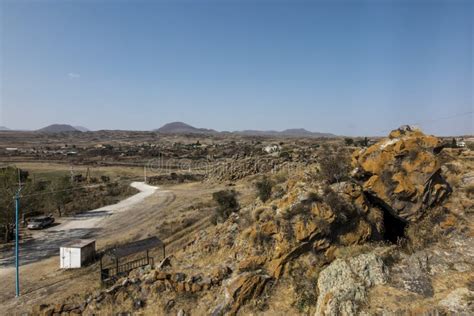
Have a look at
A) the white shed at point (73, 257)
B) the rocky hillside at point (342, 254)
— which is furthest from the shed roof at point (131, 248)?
the white shed at point (73, 257)

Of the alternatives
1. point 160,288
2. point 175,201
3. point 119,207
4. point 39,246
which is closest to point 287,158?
point 175,201

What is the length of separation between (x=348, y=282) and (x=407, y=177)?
18.9 ft

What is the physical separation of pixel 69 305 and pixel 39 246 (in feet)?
53.2

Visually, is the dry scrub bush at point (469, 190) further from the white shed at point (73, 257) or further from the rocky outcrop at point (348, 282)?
the white shed at point (73, 257)

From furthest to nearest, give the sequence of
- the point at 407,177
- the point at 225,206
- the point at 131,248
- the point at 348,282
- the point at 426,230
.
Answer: the point at 225,206, the point at 131,248, the point at 407,177, the point at 426,230, the point at 348,282

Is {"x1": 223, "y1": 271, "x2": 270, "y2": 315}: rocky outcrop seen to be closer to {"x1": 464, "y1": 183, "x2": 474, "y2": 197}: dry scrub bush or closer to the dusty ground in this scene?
the dusty ground

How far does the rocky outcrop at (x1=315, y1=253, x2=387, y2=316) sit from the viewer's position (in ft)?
28.6

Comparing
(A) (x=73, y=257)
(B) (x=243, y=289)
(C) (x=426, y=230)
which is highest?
(C) (x=426, y=230)

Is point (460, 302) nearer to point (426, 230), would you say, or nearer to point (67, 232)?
point (426, 230)

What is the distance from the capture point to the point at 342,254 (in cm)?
1139

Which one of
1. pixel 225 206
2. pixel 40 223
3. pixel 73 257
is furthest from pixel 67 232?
pixel 225 206

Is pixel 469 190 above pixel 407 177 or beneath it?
beneath

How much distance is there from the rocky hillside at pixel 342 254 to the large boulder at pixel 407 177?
41mm

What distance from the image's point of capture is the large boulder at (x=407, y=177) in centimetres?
1273
